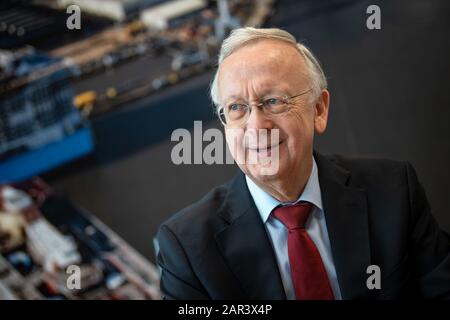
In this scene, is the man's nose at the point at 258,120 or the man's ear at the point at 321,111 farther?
the man's ear at the point at 321,111

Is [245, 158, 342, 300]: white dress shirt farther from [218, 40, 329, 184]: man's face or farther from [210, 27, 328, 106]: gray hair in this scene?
[210, 27, 328, 106]: gray hair

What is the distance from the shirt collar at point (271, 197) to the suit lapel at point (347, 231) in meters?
0.02

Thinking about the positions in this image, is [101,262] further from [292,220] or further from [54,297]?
[292,220]

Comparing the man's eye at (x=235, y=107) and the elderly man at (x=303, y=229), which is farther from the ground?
the man's eye at (x=235, y=107)

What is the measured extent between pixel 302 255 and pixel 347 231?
16 cm

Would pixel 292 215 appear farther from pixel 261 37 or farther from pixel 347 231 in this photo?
pixel 261 37

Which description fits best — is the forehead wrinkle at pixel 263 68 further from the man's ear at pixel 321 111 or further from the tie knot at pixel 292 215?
the tie knot at pixel 292 215

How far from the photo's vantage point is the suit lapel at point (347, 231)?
1.69 m

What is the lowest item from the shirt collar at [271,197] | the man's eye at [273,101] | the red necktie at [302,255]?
the red necktie at [302,255]

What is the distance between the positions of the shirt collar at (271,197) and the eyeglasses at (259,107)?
22 cm

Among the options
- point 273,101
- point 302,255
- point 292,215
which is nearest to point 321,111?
point 273,101

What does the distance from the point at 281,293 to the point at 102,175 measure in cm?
110

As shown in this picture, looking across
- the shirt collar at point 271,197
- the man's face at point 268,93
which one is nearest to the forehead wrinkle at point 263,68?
the man's face at point 268,93

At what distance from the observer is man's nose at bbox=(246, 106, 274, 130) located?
1.52 metres
